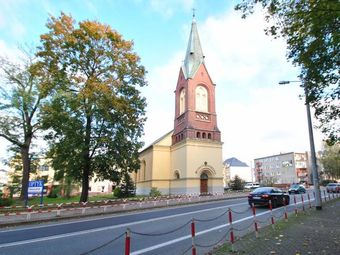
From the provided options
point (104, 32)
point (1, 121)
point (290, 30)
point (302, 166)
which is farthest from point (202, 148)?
point (302, 166)

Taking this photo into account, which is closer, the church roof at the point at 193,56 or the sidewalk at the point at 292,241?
the sidewalk at the point at 292,241

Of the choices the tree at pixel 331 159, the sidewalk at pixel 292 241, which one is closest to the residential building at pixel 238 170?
the tree at pixel 331 159

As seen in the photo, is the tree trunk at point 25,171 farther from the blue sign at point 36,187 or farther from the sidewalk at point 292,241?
the sidewalk at point 292,241

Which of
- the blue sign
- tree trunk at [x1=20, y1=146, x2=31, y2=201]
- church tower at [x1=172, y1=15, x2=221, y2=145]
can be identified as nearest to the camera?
the blue sign

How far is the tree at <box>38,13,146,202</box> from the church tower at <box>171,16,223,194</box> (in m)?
12.8

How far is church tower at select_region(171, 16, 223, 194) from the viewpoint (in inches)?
1469

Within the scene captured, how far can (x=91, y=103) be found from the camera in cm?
2278

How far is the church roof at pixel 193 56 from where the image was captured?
4219cm

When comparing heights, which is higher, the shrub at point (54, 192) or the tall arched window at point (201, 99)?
the tall arched window at point (201, 99)

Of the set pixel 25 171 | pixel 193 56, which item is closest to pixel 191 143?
pixel 193 56

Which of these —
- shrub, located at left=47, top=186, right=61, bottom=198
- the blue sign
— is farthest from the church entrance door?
shrub, located at left=47, top=186, right=61, bottom=198

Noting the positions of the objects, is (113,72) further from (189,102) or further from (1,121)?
(189,102)

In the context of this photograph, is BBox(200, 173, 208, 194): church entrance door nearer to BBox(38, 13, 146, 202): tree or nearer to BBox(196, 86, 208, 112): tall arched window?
BBox(196, 86, 208, 112): tall arched window

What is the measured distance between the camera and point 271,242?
24.6 feet
